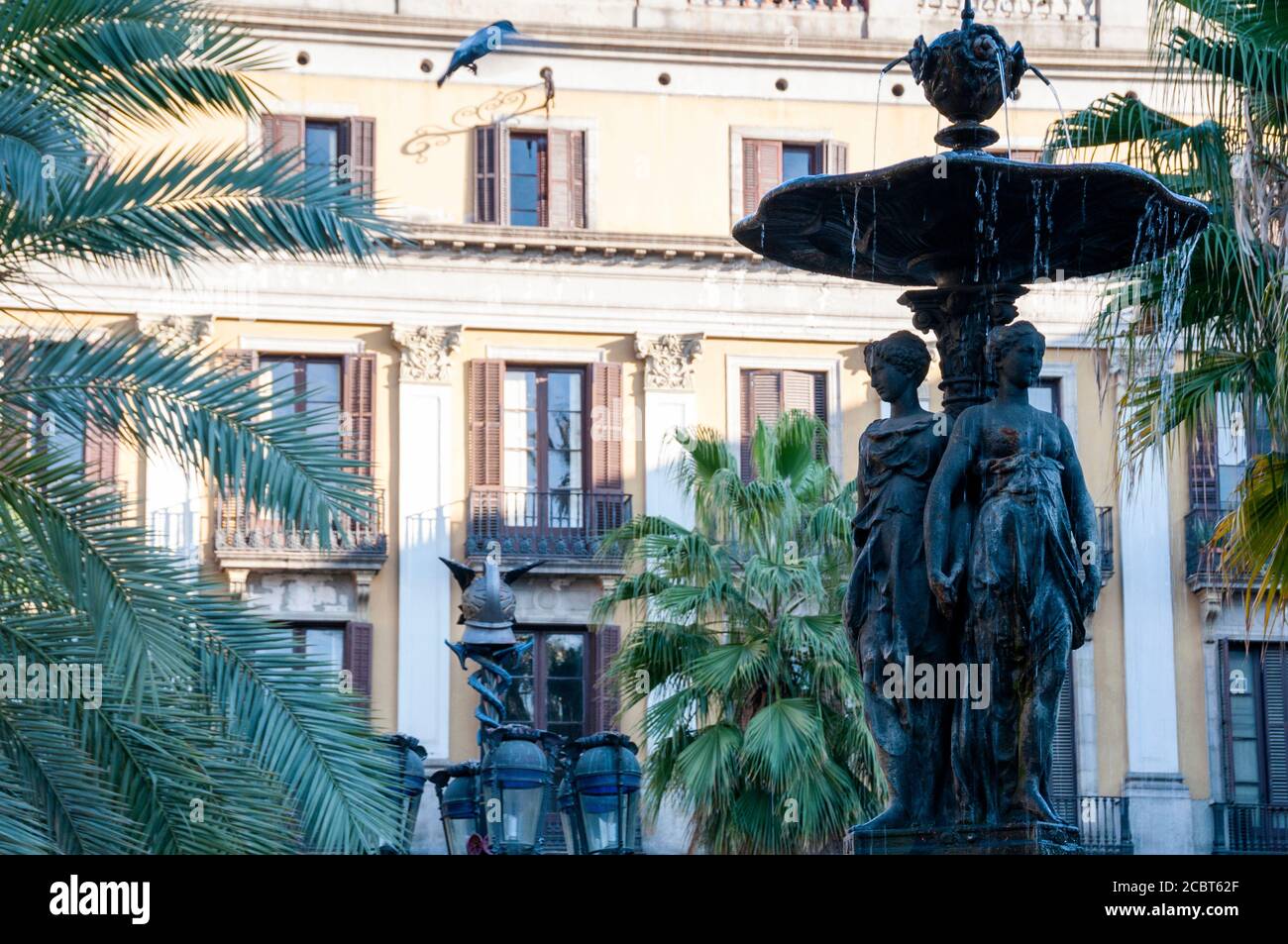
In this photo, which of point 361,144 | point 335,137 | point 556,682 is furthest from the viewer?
point 335,137

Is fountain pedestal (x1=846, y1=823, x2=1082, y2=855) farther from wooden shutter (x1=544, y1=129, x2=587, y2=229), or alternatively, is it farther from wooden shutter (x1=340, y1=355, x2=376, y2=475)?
wooden shutter (x1=544, y1=129, x2=587, y2=229)

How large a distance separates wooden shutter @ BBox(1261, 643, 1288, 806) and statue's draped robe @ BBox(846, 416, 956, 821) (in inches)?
1014

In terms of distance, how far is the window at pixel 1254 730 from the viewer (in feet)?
112

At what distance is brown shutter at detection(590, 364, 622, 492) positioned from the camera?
112ft

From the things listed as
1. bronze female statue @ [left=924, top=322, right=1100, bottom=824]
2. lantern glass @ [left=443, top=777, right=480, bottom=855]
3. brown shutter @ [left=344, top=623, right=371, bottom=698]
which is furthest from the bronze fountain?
brown shutter @ [left=344, top=623, right=371, bottom=698]

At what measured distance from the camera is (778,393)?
115 feet

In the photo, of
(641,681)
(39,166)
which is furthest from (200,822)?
(641,681)

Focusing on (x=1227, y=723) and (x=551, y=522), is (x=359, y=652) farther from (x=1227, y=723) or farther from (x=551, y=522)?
(x=1227, y=723)

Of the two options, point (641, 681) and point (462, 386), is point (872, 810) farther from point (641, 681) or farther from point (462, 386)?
point (462, 386)

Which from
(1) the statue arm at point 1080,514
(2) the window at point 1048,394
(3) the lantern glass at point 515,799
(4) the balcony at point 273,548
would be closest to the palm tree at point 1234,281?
(3) the lantern glass at point 515,799

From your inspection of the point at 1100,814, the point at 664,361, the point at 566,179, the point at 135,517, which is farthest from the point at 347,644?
the point at 135,517

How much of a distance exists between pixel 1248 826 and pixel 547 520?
10.6m

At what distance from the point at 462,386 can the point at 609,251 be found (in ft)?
9.31
